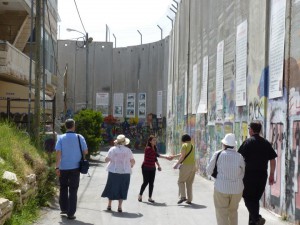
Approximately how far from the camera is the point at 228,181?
8.55 m

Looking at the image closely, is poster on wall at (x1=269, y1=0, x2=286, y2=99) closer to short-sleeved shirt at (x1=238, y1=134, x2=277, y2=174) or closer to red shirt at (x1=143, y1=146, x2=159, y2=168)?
short-sleeved shirt at (x1=238, y1=134, x2=277, y2=174)

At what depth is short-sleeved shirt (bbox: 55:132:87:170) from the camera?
1067 centimetres

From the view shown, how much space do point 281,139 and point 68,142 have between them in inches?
164

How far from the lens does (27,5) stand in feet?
84.5

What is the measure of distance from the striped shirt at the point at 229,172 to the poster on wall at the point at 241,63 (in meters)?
6.92

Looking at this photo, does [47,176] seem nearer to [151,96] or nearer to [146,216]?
[146,216]

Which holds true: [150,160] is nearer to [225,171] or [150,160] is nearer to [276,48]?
[276,48]

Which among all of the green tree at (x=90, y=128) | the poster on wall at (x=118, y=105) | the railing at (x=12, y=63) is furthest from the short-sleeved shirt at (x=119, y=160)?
the poster on wall at (x=118, y=105)

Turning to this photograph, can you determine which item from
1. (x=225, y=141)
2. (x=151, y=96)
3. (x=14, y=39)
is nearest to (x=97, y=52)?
(x=151, y=96)

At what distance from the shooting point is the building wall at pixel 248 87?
11.0m

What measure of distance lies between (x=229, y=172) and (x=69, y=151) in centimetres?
339

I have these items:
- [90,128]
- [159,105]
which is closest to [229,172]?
[90,128]

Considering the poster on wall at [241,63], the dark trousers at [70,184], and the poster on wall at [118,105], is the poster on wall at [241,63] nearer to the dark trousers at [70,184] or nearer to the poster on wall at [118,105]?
the dark trousers at [70,184]

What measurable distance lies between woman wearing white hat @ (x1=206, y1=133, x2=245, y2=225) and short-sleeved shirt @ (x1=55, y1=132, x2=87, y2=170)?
3.02 meters
